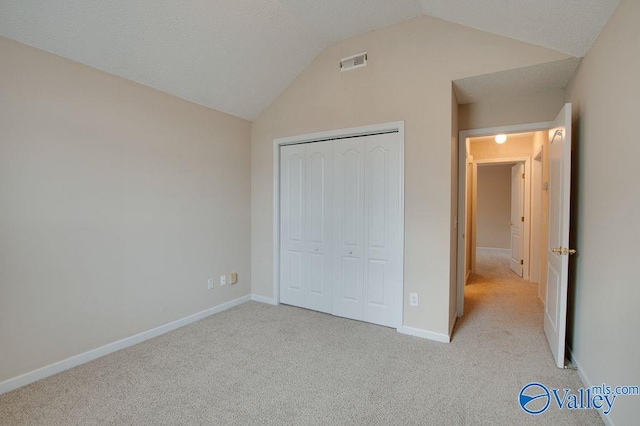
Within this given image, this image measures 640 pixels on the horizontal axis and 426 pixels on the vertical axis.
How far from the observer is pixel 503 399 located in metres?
1.99

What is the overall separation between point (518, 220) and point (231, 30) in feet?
18.9

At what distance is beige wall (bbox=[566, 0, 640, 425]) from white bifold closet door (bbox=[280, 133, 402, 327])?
145cm

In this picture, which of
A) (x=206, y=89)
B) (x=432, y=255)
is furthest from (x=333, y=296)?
(x=206, y=89)

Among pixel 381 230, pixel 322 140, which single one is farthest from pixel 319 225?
pixel 322 140

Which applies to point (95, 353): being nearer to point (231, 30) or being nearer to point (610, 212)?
point (231, 30)

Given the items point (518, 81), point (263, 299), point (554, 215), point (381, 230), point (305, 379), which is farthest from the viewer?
point (263, 299)

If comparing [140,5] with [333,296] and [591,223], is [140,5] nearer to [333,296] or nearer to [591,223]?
[333,296]

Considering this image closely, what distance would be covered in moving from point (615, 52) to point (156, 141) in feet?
11.9

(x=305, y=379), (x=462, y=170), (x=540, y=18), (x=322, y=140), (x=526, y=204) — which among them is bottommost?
(x=305, y=379)

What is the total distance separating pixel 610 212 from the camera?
1.81m

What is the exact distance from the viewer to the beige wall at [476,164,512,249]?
8461mm

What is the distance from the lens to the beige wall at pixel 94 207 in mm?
2123

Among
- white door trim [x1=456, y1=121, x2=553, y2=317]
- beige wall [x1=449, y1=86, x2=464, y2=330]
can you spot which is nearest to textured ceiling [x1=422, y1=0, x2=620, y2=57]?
beige wall [x1=449, y1=86, x2=464, y2=330]

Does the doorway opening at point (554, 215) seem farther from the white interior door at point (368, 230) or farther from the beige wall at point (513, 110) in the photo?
the white interior door at point (368, 230)
